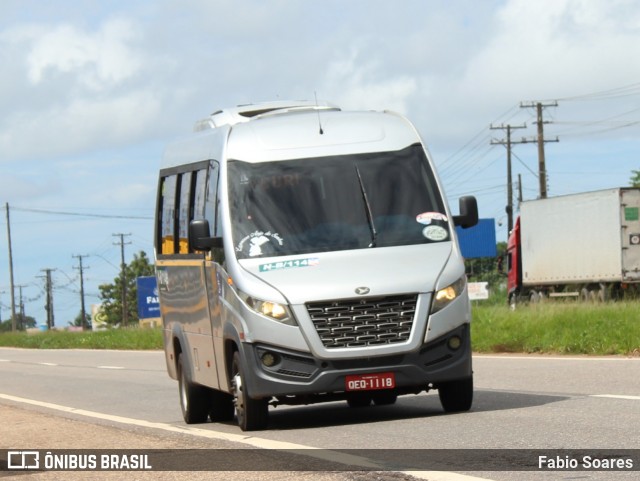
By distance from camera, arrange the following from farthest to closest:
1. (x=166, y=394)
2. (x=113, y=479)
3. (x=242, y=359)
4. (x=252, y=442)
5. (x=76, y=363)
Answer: (x=76, y=363), (x=166, y=394), (x=242, y=359), (x=252, y=442), (x=113, y=479)

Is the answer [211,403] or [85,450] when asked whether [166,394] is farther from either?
[85,450]

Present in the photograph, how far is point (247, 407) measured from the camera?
42.3 feet

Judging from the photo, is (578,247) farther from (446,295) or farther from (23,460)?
(23,460)

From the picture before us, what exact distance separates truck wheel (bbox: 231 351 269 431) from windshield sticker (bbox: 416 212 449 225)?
6.78 ft

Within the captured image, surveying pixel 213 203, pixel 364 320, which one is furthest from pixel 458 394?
pixel 213 203

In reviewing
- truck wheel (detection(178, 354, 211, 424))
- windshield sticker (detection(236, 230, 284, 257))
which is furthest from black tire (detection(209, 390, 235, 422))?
windshield sticker (detection(236, 230, 284, 257))

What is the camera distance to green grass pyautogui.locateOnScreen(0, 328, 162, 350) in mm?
53009

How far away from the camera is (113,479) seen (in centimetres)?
985

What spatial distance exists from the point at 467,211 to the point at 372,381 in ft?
6.50

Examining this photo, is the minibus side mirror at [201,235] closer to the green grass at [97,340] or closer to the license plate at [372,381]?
the license plate at [372,381]

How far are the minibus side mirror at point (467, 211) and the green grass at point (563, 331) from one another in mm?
8627

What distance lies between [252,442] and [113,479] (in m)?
2.12

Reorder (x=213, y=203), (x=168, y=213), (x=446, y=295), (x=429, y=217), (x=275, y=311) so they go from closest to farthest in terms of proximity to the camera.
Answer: (x=275, y=311), (x=446, y=295), (x=429, y=217), (x=213, y=203), (x=168, y=213)

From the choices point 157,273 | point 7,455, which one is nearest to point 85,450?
point 7,455
